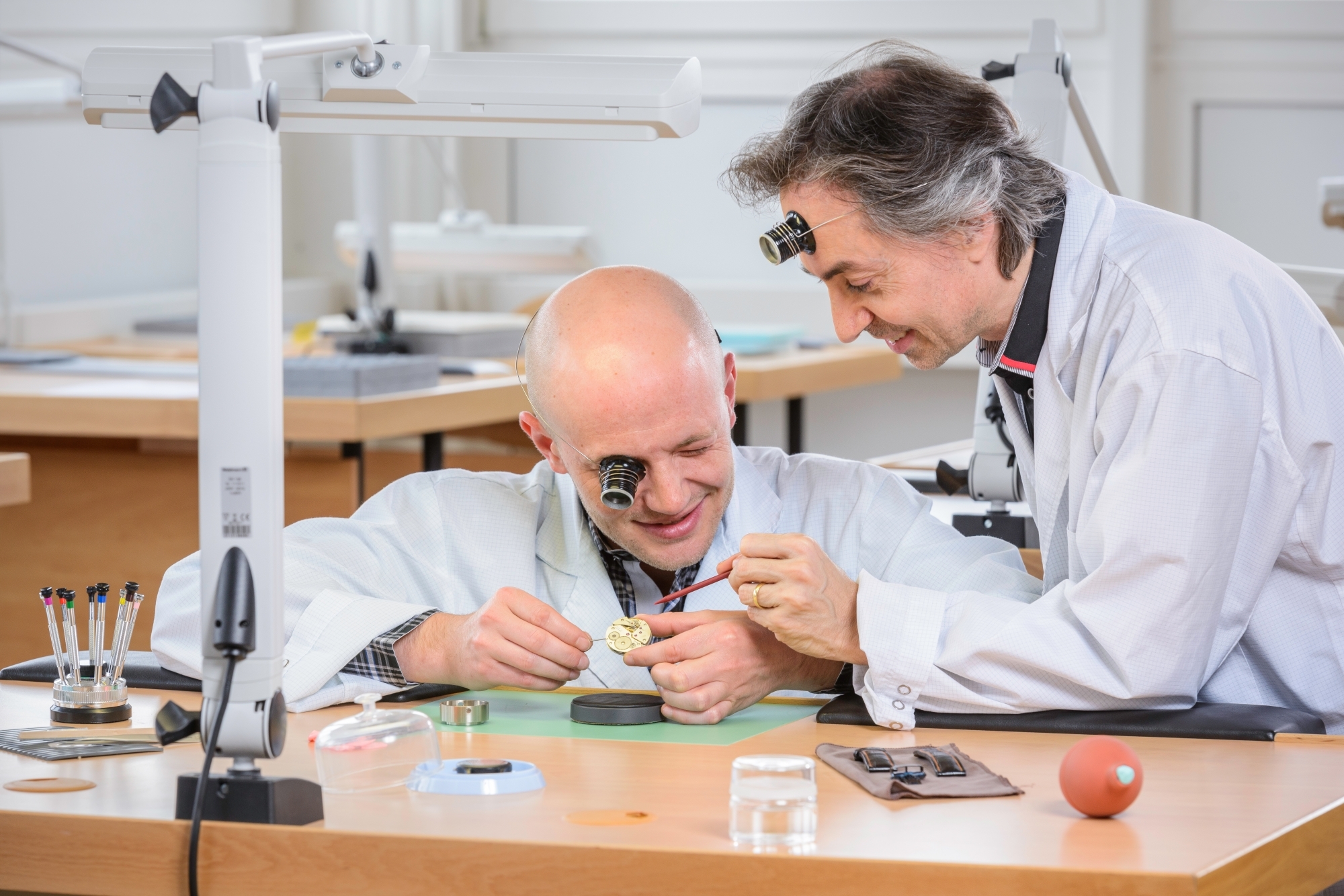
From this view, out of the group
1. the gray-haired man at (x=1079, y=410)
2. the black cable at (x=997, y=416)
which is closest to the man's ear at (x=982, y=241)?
the gray-haired man at (x=1079, y=410)

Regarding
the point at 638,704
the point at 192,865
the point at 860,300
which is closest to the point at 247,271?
the point at 192,865

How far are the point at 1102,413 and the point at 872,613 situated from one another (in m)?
0.28

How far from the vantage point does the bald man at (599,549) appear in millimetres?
1579

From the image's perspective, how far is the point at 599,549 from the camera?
1.83 m

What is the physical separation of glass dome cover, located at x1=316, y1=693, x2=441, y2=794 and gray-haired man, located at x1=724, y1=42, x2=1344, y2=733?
13.2 inches

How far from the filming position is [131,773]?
4.38ft

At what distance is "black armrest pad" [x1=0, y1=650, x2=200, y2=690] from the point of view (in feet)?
5.53

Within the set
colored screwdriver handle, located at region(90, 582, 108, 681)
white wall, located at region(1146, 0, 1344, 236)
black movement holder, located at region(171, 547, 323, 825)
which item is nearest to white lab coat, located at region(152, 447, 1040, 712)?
colored screwdriver handle, located at region(90, 582, 108, 681)

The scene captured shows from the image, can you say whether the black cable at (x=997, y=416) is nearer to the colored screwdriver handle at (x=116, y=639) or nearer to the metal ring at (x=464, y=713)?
the metal ring at (x=464, y=713)

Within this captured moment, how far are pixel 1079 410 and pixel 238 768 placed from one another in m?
0.85

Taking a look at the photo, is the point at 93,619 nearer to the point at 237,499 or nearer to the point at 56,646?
the point at 56,646

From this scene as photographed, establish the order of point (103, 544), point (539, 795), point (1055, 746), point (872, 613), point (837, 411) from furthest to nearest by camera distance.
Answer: point (837, 411)
point (103, 544)
point (872, 613)
point (1055, 746)
point (539, 795)

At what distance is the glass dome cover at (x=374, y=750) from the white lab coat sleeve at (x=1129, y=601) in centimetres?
42

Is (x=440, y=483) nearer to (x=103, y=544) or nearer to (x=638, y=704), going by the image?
(x=638, y=704)
